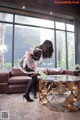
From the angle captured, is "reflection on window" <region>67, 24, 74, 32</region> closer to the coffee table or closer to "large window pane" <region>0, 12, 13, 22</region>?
"large window pane" <region>0, 12, 13, 22</region>

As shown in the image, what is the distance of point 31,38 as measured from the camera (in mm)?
5219

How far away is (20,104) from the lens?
2.57 metres

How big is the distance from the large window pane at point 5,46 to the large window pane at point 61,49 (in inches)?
79.4

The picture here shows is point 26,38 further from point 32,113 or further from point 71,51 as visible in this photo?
point 32,113

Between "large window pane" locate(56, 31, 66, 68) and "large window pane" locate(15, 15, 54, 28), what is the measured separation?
1.82 ft

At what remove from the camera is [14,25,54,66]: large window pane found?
4941 mm

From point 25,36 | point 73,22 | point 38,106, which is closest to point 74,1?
point 73,22

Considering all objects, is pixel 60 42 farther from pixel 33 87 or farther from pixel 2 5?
pixel 33 87

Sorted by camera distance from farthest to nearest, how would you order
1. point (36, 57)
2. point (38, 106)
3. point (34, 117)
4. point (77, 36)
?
point (77, 36) < point (36, 57) < point (38, 106) < point (34, 117)

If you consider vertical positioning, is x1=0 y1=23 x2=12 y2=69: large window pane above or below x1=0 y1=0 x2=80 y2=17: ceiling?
below

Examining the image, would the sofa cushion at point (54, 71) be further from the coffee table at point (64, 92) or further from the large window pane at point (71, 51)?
the coffee table at point (64, 92)

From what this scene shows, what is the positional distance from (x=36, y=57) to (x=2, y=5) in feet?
8.35

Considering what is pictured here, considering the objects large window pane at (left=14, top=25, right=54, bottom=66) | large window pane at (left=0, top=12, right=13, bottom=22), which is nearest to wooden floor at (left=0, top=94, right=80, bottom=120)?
large window pane at (left=14, top=25, right=54, bottom=66)

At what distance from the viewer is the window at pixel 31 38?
4758 millimetres
